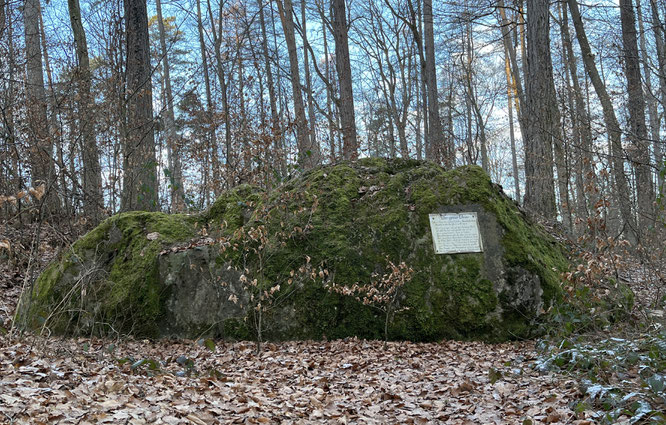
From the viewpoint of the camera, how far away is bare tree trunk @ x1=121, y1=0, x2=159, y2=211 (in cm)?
809

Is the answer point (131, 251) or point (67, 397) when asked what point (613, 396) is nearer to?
point (67, 397)

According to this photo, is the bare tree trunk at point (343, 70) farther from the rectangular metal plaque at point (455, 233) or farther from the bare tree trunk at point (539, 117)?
the rectangular metal plaque at point (455, 233)

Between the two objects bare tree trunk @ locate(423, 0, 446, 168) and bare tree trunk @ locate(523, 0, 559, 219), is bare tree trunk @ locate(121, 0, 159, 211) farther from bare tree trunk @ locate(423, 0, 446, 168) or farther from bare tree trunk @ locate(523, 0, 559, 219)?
bare tree trunk @ locate(423, 0, 446, 168)

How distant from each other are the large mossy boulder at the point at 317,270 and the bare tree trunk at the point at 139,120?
1766 millimetres

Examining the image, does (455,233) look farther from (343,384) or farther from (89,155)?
(89,155)

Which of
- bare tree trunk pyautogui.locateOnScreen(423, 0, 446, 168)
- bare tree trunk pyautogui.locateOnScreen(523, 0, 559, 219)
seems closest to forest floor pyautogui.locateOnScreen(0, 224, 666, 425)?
bare tree trunk pyautogui.locateOnScreen(523, 0, 559, 219)

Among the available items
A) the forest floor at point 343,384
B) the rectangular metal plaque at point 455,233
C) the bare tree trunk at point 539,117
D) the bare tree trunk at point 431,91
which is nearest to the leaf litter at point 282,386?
the forest floor at point 343,384

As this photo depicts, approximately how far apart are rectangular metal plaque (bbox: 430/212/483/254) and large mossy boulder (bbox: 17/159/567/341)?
0.08m

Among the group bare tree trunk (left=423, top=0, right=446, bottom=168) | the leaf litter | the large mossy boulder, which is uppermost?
bare tree trunk (left=423, top=0, right=446, bottom=168)

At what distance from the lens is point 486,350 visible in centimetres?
542

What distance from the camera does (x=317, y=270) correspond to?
615cm

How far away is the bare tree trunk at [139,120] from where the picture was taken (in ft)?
26.6

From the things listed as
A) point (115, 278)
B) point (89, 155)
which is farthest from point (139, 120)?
point (115, 278)

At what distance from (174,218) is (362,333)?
113 inches
